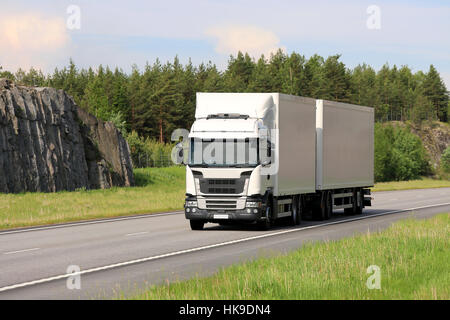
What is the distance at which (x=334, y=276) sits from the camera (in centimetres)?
1096

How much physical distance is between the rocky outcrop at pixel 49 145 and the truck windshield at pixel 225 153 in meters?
25.3

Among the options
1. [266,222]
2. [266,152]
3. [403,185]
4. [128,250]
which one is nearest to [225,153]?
[266,152]

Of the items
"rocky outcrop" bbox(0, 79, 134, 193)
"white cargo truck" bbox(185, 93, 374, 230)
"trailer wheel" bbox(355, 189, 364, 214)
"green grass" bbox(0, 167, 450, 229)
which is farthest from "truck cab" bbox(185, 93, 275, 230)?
"rocky outcrop" bbox(0, 79, 134, 193)

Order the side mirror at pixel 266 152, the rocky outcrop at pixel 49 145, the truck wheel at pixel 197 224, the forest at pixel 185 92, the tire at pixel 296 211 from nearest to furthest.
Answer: the side mirror at pixel 266 152, the truck wheel at pixel 197 224, the tire at pixel 296 211, the rocky outcrop at pixel 49 145, the forest at pixel 185 92

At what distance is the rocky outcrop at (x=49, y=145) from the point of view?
4566 centimetres

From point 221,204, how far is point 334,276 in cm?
1075

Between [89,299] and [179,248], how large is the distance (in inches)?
288

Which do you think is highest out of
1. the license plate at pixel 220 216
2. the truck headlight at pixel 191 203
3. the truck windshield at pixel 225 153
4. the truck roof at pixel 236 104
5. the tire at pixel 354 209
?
the truck roof at pixel 236 104

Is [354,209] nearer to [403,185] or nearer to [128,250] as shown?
[128,250]

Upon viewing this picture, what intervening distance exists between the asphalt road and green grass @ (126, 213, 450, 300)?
1.06m

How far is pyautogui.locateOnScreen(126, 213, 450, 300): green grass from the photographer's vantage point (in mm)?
9695

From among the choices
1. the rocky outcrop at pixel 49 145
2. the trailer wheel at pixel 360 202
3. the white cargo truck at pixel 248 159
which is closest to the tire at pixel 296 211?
the white cargo truck at pixel 248 159

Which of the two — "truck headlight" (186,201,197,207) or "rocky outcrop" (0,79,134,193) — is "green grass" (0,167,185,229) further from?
"truck headlight" (186,201,197,207)

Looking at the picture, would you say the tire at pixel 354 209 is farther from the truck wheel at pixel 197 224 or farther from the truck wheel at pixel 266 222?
the truck wheel at pixel 197 224
